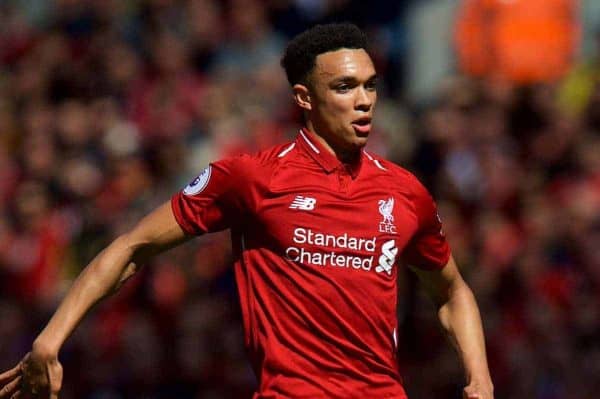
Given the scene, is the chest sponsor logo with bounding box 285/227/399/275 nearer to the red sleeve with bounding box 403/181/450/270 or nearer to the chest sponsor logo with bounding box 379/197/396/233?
the chest sponsor logo with bounding box 379/197/396/233

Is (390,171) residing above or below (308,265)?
above

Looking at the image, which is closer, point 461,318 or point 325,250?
point 325,250

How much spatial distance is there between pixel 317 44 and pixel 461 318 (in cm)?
130

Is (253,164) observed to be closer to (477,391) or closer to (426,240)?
(426,240)

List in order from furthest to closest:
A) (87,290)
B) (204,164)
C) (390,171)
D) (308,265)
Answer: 1. (204,164)
2. (390,171)
3. (308,265)
4. (87,290)

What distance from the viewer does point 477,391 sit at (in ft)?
21.0

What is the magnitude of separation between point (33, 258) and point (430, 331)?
3.37 metres

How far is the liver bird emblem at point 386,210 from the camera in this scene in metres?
6.40

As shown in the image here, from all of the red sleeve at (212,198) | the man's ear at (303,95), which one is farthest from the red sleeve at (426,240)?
the red sleeve at (212,198)

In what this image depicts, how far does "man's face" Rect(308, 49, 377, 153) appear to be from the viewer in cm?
635

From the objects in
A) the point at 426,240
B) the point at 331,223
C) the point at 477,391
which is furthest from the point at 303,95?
the point at 477,391

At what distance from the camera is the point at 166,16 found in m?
14.7

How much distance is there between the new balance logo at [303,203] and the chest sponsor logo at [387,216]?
0.92 ft

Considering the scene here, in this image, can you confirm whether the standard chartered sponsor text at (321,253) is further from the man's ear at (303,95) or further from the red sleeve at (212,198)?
the man's ear at (303,95)
